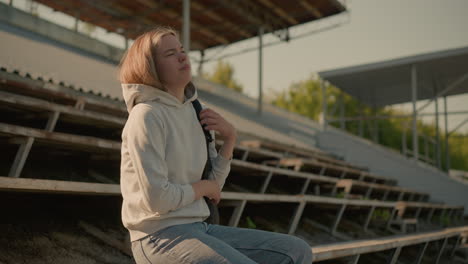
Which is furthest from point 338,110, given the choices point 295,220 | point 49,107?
point 49,107

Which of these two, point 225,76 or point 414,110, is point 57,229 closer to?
point 414,110

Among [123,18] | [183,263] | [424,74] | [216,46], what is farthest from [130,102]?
[216,46]

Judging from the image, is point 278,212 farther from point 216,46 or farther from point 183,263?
point 216,46

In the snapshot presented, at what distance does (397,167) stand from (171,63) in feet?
25.1

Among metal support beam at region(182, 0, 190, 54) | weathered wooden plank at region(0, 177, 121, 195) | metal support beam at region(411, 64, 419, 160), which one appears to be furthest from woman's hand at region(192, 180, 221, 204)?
metal support beam at region(411, 64, 419, 160)

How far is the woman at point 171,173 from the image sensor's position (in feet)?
3.89

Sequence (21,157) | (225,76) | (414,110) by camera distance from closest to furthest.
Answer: (21,157) → (414,110) → (225,76)

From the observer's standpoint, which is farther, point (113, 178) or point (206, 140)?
point (113, 178)

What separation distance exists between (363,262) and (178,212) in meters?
3.11

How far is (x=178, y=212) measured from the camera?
49.2 inches

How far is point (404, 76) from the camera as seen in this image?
354 inches

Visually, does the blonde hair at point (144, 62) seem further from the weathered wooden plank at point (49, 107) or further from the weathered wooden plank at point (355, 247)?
the weathered wooden plank at point (355, 247)

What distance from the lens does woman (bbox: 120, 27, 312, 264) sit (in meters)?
1.19

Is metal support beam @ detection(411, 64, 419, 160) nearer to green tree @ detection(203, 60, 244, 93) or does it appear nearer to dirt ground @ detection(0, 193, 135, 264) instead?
dirt ground @ detection(0, 193, 135, 264)
